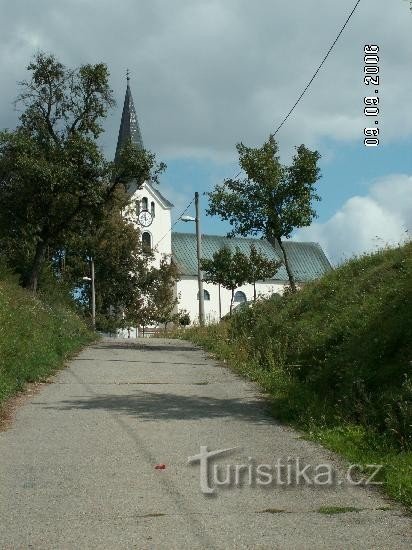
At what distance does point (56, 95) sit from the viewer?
27.7 metres

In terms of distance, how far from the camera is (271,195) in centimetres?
2266

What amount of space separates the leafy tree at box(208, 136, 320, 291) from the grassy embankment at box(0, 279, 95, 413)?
5653mm

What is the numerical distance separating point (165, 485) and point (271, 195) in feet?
53.8

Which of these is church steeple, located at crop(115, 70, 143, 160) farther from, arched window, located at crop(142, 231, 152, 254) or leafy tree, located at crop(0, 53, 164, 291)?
leafy tree, located at crop(0, 53, 164, 291)

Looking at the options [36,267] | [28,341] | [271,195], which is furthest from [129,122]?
[28,341]

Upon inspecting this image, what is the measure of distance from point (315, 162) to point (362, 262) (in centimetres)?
491

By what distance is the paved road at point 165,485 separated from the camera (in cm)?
551

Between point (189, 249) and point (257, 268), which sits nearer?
point (257, 268)

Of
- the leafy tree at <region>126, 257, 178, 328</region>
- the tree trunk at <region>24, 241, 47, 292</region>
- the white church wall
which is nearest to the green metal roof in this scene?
the white church wall

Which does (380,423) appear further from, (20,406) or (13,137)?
(13,137)

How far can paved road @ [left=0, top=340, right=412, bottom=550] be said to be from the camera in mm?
5508

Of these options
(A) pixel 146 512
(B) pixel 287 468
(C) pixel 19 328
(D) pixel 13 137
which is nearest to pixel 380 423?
(B) pixel 287 468

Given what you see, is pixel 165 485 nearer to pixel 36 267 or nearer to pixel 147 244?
pixel 36 267

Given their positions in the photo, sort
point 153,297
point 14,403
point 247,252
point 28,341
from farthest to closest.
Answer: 1. point 247,252
2. point 153,297
3. point 28,341
4. point 14,403
